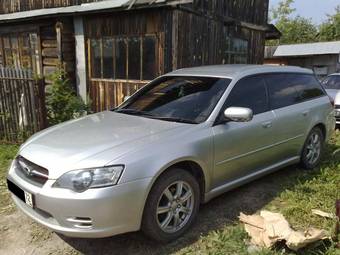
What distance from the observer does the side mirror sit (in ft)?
11.8

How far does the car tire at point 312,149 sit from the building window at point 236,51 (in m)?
5.77

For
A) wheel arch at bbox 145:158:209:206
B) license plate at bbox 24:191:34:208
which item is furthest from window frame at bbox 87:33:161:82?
license plate at bbox 24:191:34:208

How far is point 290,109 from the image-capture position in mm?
4754

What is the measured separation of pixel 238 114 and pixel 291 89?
1.80 meters

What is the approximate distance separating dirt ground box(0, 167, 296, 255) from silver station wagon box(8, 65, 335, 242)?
0.16m

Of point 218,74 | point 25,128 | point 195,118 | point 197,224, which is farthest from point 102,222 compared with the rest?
point 25,128

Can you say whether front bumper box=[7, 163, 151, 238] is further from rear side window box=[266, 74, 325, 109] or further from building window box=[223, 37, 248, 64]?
A: building window box=[223, 37, 248, 64]

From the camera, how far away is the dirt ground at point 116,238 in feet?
10.8

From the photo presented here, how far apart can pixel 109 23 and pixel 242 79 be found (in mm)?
6126

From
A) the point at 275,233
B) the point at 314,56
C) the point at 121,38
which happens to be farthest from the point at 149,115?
the point at 314,56

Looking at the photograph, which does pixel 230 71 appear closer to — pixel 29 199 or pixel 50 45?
pixel 29 199

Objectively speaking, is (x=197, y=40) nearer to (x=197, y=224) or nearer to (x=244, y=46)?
(x=244, y=46)

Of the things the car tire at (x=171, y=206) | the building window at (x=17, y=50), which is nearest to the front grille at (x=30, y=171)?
the car tire at (x=171, y=206)

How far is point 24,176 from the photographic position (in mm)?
3230
